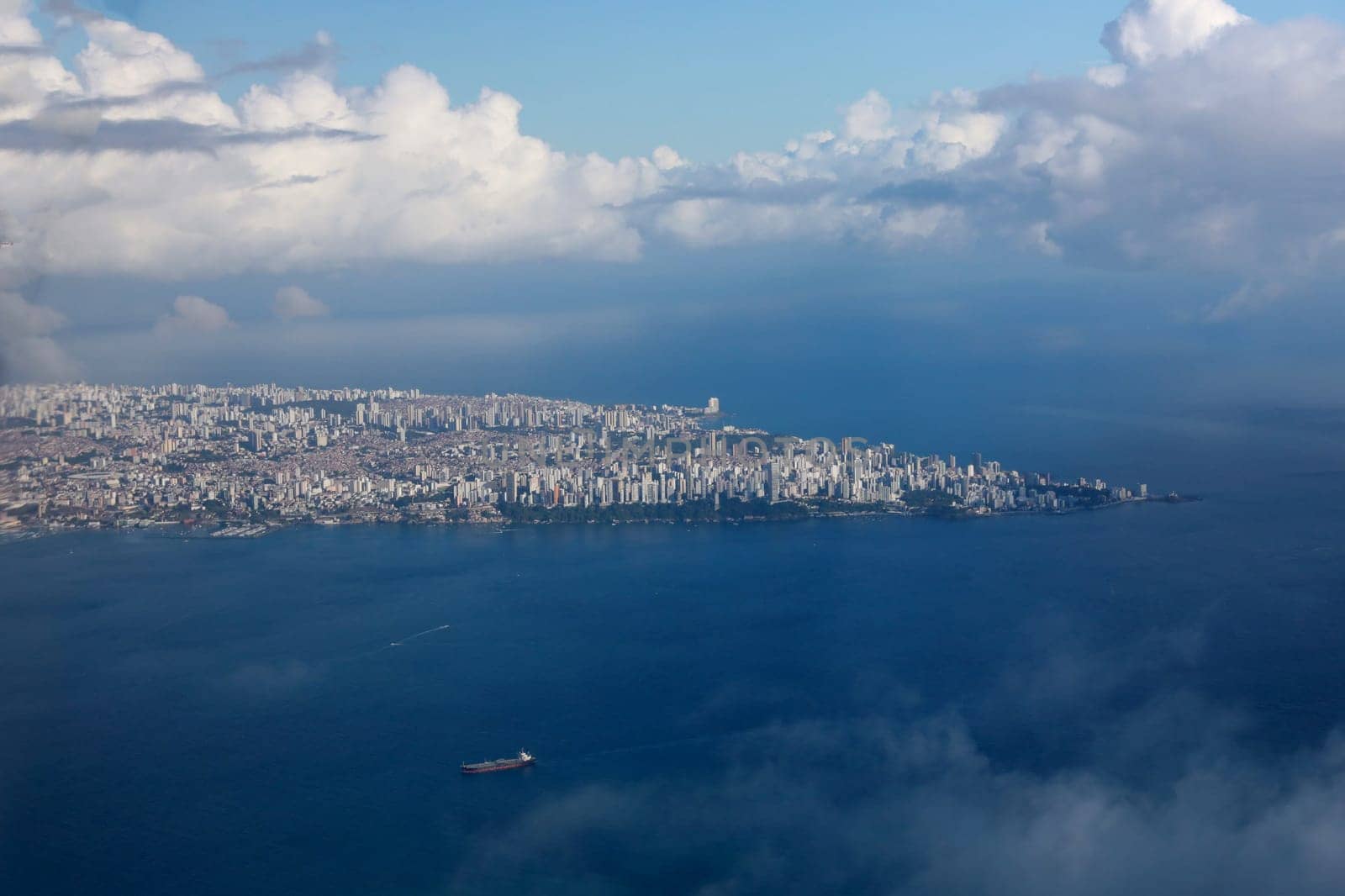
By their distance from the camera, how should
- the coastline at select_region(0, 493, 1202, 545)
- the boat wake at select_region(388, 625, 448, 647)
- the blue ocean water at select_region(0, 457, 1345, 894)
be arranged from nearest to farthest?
the blue ocean water at select_region(0, 457, 1345, 894) → the boat wake at select_region(388, 625, 448, 647) → the coastline at select_region(0, 493, 1202, 545)

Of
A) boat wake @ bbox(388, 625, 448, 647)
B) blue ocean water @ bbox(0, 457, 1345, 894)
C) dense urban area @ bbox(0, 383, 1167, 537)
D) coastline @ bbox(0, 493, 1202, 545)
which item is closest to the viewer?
blue ocean water @ bbox(0, 457, 1345, 894)

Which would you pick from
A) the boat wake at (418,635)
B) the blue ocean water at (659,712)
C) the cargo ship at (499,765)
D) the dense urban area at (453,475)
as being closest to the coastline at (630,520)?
the dense urban area at (453,475)

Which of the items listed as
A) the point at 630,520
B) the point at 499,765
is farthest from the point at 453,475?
the point at 499,765

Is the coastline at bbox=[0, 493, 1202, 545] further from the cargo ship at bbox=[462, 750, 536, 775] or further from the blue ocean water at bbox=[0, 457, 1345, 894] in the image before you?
the cargo ship at bbox=[462, 750, 536, 775]

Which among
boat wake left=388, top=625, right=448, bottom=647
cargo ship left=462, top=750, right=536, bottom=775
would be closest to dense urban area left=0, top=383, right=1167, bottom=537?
boat wake left=388, top=625, right=448, bottom=647

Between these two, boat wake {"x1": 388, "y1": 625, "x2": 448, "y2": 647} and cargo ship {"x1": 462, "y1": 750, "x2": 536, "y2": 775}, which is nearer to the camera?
cargo ship {"x1": 462, "y1": 750, "x2": 536, "y2": 775}

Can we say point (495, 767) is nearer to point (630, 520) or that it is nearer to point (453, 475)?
point (630, 520)

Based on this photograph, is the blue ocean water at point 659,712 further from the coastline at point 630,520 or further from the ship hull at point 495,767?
the coastline at point 630,520
